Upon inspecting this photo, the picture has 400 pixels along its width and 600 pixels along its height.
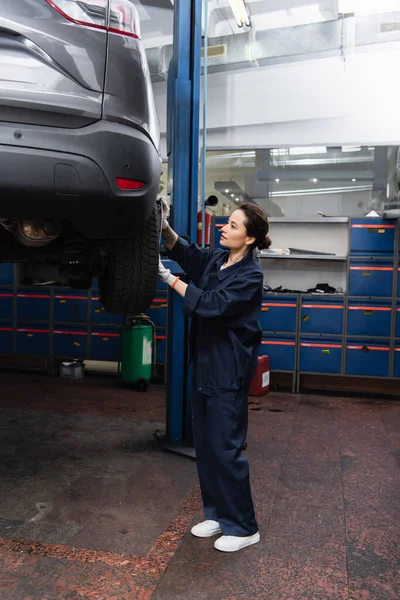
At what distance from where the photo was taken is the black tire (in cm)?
215

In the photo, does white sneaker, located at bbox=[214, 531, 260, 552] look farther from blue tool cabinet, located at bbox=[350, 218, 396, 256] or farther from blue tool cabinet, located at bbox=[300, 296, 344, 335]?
blue tool cabinet, located at bbox=[350, 218, 396, 256]

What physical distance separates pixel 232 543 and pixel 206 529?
0.17 meters

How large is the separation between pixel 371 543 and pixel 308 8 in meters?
5.76

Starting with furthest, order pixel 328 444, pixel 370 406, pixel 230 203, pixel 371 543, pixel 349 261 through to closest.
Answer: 1. pixel 230 203
2. pixel 349 261
3. pixel 370 406
4. pixel 328 444
5. pixel 371 543

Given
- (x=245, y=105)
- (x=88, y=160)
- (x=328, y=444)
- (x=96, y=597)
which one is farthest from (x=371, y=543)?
(x=245, y=105)

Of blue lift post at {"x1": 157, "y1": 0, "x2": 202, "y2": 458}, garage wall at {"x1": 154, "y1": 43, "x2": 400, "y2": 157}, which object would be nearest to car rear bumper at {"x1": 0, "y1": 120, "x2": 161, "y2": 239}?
blue lift post at {"x1": 157, "y1": 0, "x2": 202, "y2": 458}

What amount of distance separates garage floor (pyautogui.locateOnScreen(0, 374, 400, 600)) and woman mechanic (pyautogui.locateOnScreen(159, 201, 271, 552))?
0.14 metres

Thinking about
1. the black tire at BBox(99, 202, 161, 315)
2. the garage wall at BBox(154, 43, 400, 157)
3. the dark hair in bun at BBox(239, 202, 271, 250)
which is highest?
the garage wall at BBox(154, 43, 400, 157)

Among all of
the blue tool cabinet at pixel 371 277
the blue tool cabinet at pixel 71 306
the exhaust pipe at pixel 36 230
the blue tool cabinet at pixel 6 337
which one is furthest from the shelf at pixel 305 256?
the exhaust pipe at pixel 36 230

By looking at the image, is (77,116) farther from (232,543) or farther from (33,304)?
(33,304)

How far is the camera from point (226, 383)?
219 cm

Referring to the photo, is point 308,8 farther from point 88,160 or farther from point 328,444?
point 88,160

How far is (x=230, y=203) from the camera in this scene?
6.68 m

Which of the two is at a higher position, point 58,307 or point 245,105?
point 245,105
